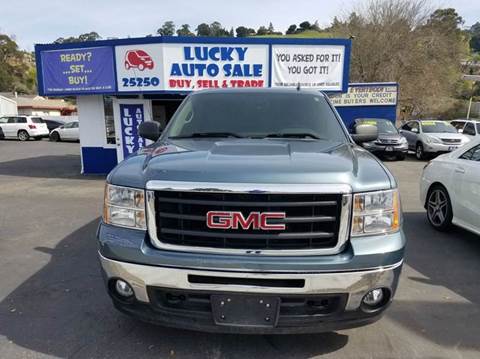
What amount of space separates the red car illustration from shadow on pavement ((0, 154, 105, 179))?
133 inches

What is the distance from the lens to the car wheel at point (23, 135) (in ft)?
92.3

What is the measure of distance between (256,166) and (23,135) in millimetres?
30155

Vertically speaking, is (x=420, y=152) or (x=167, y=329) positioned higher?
(x=167, y=329)

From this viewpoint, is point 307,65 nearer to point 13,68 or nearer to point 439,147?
point 439,147

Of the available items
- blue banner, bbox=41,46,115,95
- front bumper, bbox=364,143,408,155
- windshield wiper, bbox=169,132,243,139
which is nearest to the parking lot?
windshield wiper, bbox=169,132,243,139

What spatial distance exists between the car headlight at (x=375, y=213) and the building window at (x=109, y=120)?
10.8 metres

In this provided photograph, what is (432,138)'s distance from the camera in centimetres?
1558

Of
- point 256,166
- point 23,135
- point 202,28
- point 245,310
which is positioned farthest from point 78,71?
point 202,28

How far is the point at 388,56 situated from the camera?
31.1 metres

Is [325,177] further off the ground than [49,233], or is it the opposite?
[325,177]

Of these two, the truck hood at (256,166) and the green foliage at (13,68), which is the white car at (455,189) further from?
the green foliage at (13,68)

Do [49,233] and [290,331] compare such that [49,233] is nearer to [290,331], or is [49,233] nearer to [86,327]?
[86,327]

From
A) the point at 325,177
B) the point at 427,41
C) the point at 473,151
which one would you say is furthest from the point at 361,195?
the point at 427,41

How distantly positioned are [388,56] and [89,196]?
28.6 m
